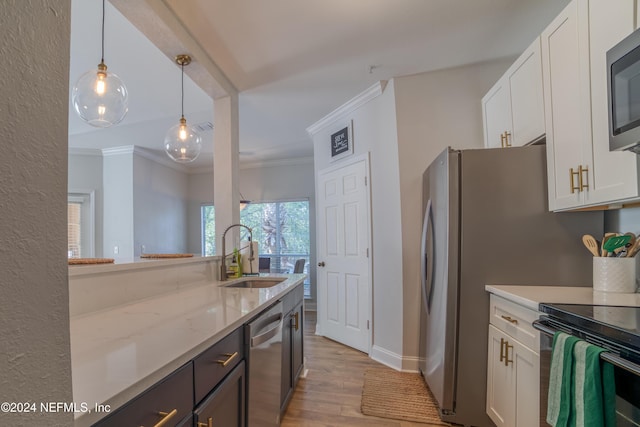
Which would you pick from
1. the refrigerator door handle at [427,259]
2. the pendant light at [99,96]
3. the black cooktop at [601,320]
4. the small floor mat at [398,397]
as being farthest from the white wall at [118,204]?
the black cooktop at [601,320]

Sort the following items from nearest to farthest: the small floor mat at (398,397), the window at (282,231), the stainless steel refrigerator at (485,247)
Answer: the stainless steel refrigerator at (485,247)
the small floor mat at (398,397)
the window at (282,231)

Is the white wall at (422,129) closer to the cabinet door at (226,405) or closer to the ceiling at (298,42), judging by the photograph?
the ceiling at (298,42)

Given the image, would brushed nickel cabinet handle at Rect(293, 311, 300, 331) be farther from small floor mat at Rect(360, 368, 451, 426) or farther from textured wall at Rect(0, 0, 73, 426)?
textured wall at Rect(0, 0, 73, 426)

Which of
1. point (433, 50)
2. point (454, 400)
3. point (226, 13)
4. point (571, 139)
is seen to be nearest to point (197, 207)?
point (226, 13)

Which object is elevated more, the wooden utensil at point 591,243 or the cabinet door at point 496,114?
the cabinet door at point 496,114

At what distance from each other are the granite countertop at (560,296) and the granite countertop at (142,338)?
1256 millimetres

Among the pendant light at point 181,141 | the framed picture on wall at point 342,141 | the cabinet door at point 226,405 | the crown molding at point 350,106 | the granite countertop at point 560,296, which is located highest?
the crown molding at point 350,106

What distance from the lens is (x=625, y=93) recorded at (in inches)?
44.3

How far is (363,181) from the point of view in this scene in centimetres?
319

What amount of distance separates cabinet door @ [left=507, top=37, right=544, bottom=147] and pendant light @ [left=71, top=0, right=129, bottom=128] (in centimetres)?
249

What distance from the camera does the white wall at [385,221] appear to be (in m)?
2.77

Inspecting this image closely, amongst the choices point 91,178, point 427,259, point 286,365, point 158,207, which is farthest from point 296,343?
point 91,178

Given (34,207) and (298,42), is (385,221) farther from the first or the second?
(34,207)

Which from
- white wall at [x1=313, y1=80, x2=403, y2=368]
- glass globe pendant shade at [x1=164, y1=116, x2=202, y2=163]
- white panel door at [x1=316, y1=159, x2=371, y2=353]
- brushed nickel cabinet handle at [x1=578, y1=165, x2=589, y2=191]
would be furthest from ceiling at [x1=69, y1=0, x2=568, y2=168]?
brushed nickel cabinet handle at [x1=578, y1=165, x2=589, y2=191]
